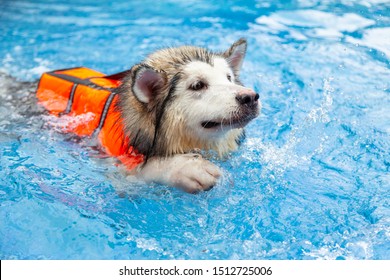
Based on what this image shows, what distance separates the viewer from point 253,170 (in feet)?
17.1

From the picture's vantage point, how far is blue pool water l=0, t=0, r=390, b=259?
433 cm

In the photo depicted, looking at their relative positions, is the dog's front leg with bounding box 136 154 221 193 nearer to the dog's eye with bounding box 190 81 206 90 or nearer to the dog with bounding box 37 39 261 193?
the dog with bounding box 37 39 261 193

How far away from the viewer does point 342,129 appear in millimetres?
5898

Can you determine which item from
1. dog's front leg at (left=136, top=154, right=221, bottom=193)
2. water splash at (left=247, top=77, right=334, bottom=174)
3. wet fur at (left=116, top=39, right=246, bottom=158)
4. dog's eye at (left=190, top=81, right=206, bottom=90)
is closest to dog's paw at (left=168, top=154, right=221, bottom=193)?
dog's front leg at (left=136, top=154, right=221, bottom=193)

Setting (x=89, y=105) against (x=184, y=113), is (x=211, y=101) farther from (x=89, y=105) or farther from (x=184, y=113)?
(x=89, y=105)

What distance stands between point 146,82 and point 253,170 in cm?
142

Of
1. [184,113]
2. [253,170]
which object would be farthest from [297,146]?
[184,113]

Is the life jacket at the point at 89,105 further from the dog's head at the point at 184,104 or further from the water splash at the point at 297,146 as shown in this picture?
the water splash at the point at 297,146

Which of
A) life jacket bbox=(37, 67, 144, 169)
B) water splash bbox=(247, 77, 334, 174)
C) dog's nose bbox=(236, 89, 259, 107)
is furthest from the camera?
water splash bbox=(247, 77, 334, 174)

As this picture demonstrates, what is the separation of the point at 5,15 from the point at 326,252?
8.09 m

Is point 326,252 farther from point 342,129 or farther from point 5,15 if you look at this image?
point 5,15

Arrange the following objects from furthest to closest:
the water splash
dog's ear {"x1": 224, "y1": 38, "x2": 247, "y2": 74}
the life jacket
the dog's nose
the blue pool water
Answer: the water splash, dog's ear {"x1": 224, "y1": 38, "x2": 247, "y2": 74}, the life jacket, the blue pool water, the dog's nose

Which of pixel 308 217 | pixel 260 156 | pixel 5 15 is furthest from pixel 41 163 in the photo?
pixel 5 15

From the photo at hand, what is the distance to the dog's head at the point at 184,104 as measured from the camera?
432 cm
